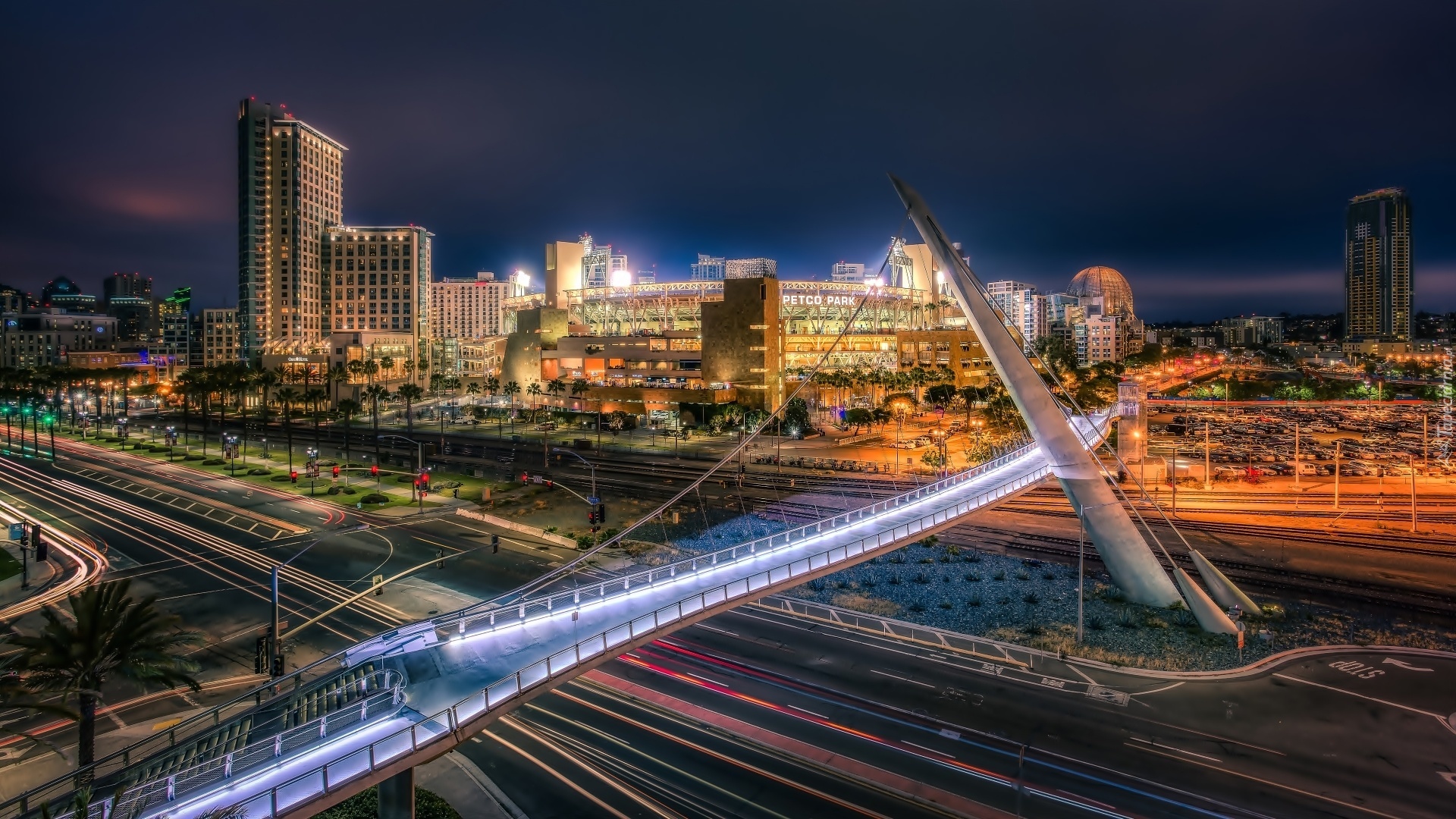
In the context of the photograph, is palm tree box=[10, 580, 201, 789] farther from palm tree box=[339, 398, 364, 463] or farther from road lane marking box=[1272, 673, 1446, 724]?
palm tree box=[339, 398, 364, 463]

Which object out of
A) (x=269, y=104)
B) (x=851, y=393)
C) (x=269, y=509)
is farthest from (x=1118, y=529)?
(x=269, y=104)

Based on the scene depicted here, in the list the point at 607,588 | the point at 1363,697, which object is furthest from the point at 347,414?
the point at 1363,697

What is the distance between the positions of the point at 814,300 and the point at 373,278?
4260 inches

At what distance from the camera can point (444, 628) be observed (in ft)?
70.0

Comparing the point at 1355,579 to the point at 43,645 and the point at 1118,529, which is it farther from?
the point at 43,645

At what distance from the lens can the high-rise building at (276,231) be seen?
17162cm

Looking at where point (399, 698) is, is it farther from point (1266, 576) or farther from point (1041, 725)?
point (1266, 576)

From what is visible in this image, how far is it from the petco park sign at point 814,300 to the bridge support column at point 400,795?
143067mm

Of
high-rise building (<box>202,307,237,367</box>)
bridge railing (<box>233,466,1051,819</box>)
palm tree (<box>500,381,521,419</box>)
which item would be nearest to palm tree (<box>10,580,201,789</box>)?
bridge railing (<box>233,466,1051,819</box>)

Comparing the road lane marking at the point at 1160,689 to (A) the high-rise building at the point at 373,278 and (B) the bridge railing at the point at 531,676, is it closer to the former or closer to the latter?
(B) the bridge railing at the point at 531,676

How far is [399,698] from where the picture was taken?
1698 cm

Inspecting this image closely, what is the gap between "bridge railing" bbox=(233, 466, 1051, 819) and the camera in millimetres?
14156

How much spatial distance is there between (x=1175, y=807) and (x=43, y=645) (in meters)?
28.8

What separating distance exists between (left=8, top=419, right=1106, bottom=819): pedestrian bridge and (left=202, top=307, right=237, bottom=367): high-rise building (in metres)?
193
